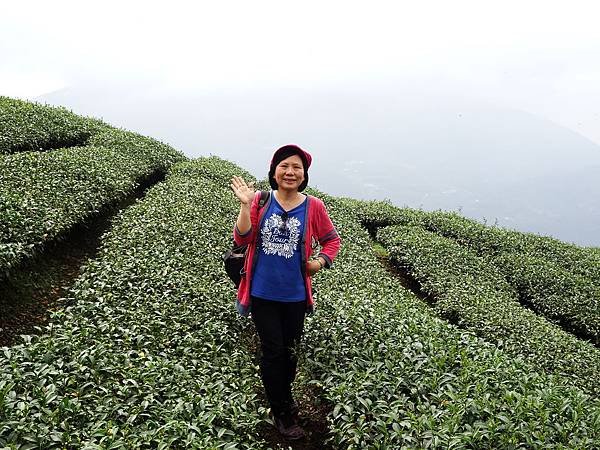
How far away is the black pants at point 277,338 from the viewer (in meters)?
4.85

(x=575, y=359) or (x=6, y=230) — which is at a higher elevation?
(x=6, y=230)

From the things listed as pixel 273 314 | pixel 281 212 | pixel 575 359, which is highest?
pixel 281 212

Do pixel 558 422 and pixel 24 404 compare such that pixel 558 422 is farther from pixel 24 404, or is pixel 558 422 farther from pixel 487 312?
pixel 487 312

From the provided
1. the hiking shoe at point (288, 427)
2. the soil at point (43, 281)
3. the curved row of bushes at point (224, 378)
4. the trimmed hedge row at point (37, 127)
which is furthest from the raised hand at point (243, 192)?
the trimmed hedge row at point (37, 127)

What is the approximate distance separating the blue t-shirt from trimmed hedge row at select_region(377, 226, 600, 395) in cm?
378

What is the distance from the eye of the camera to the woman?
15.8 ft

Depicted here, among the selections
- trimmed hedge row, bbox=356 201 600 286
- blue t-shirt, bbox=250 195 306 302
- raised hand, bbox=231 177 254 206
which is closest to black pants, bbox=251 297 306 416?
blue t-shirt, bbox=250 195 306 302

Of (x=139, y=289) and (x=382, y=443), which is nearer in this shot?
(x=382, y=443)

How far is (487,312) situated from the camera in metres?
11.0

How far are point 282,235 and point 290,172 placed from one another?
0.65 metres

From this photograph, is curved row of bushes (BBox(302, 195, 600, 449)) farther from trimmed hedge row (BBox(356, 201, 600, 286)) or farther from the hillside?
trimmed hedge row (BBox(356, 201, 600, 286))

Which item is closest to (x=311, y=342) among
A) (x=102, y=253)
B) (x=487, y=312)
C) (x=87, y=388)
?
(x=87, y=388)

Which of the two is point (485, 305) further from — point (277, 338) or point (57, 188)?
point (57, 188)

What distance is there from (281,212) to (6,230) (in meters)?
5.39
